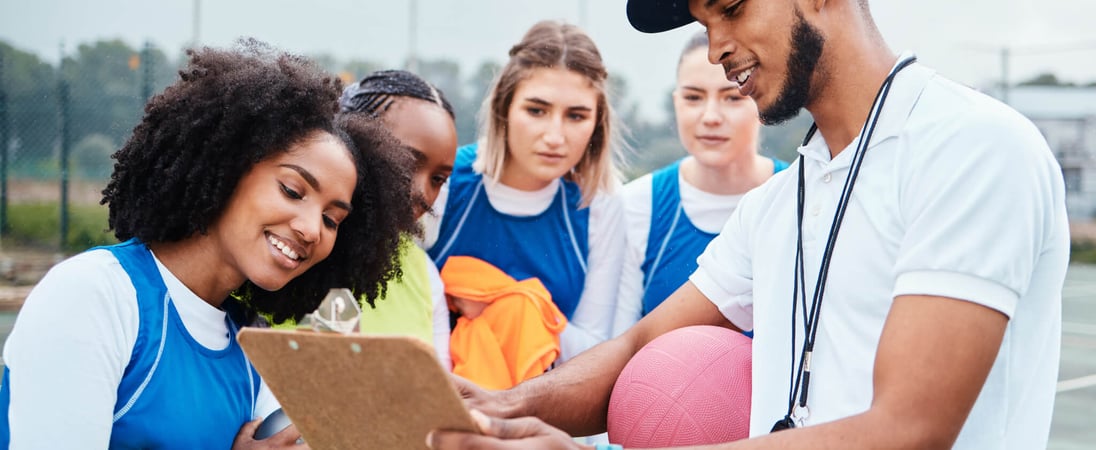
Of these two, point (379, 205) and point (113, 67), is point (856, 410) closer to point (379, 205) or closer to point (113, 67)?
point (379, 205)

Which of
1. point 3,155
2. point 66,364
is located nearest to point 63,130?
point 3,155

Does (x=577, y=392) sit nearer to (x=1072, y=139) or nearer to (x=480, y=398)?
(x=480, y=398)

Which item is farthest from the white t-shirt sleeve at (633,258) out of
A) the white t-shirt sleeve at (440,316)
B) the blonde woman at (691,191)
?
the white t-shirt sleeve at (440,316)

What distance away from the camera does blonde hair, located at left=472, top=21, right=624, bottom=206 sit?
13.4ft

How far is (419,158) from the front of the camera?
11.5 ft

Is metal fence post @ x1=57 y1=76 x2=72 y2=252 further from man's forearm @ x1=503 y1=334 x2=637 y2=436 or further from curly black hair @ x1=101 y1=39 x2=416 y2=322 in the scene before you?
man's forearm @ x1=503 y1=334 x2=637 y2=436

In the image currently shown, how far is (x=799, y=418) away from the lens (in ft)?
7.57

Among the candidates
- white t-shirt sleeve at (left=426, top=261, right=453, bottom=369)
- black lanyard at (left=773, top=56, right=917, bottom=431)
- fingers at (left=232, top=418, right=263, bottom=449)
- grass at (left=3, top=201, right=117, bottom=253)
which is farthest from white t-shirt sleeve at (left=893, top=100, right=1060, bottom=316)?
grass at (left=3, top=201, right=117, bottom=253)

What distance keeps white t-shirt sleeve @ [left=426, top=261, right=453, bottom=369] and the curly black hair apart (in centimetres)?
62

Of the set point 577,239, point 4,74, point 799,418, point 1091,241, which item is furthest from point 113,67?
point 1091,241

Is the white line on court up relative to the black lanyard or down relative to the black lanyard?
down

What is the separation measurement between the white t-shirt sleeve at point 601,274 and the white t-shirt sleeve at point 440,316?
565 millimetres

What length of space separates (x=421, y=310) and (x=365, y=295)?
0.42 metres

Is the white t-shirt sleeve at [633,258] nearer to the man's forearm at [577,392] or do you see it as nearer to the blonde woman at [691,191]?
the blonde woman at [691,191]
